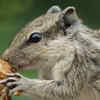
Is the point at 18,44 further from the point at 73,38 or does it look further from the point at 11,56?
the point at 73,38

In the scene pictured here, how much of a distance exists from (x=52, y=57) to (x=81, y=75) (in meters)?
0.24

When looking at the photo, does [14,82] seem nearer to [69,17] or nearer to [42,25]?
[42,25]

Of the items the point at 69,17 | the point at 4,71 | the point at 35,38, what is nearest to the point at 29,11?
the point at 69,17

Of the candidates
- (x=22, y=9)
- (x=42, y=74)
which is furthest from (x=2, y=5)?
(x=42, y=74)

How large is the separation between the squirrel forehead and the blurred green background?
5900 mm

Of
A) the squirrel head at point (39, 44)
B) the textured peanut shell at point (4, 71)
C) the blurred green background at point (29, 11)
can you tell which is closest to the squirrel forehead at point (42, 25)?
the squirrel head at point (39, 44)

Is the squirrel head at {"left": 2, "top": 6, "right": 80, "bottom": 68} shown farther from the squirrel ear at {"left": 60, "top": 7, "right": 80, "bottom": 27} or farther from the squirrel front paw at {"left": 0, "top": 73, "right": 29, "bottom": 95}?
the squirrel front paw at {"left": 0, "top": 73, "right": 29, "bottom": 95}

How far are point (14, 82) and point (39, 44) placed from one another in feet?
1.16

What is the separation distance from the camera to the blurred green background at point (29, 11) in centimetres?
962

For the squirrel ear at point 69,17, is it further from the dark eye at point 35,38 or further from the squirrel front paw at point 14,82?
the squirrel front paw at point 14,82

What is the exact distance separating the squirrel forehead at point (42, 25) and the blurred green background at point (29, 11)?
5900mm

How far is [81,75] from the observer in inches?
110

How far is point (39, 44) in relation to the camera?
9.23ft

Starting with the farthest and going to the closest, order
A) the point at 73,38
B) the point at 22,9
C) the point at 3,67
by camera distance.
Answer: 1. the point at 22,9
2. the point at 73,38
3. the point at 3,67
